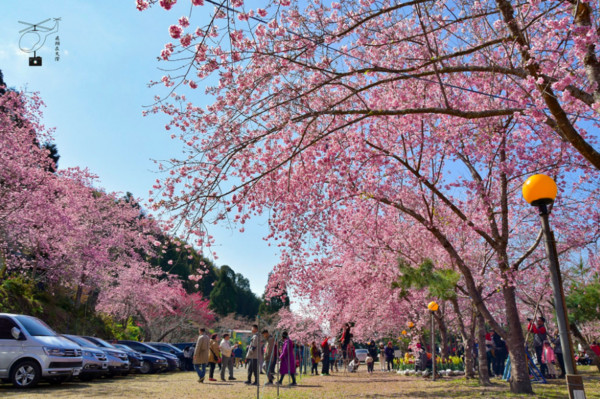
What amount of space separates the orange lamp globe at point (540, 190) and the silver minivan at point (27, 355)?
10.7 m

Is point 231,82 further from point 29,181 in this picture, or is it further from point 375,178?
point 29,181

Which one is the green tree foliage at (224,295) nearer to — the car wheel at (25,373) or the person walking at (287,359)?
the person walking at (287,359)

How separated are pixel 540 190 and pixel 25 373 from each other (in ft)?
36.9

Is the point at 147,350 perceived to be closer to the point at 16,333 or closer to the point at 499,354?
the point at 16,333

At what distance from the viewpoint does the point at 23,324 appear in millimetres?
10703

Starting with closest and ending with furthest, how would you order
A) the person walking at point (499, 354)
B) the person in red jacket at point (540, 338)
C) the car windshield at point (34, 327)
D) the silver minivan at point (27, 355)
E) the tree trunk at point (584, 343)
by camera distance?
1. the silver minivan at point (27, 355)
2. the car windshield at point (34, 327)
3. the tree trunk at point (584, 343)
4. the person in red jacket at point (540, 338)
5. the person walking at point (499, 354)

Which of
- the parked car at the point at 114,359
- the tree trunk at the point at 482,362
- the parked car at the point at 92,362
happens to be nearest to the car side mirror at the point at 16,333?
the parked car at the point at 92,362

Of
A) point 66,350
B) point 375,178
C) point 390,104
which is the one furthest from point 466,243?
point 66,350

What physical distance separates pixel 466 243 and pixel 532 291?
5.43 m

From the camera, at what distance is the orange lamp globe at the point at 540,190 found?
534 centimetres

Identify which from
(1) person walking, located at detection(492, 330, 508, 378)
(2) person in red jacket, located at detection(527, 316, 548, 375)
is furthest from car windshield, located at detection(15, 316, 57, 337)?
(2) person in red jacket, located at detection(527, 316, 548, 375)

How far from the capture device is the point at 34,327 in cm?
1103

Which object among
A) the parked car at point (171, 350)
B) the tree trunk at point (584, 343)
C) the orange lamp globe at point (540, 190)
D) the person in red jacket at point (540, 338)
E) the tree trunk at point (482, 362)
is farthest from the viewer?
the parked car at point (171, 350)

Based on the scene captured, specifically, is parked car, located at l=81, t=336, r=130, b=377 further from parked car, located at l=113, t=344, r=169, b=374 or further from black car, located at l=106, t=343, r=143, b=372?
parked car, located at l=113, t=344, r=169, b=374
